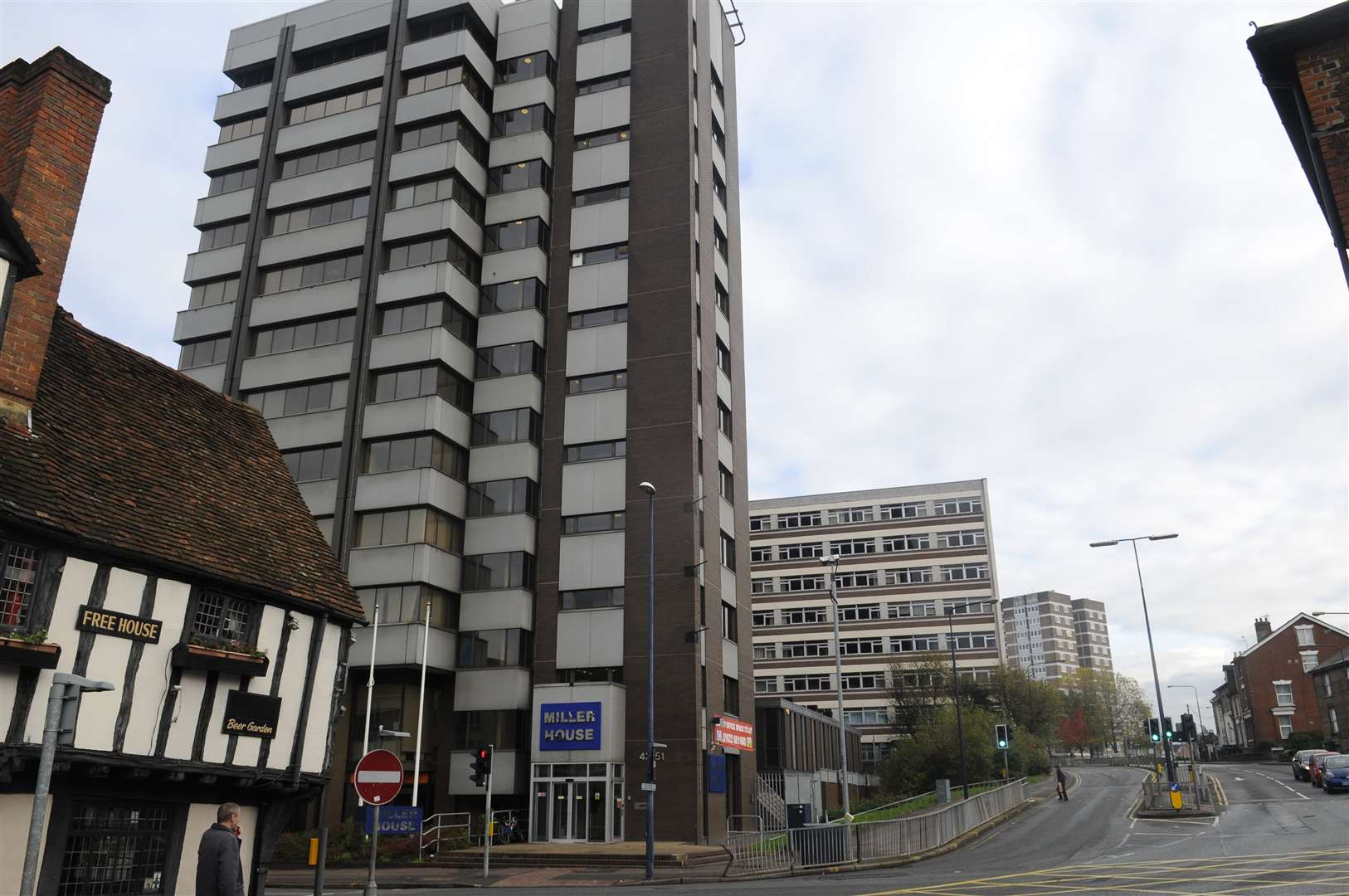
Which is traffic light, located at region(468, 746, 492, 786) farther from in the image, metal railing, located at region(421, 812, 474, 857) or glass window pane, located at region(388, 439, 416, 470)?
glass window pane, located at region(388, 439, 416, 470)

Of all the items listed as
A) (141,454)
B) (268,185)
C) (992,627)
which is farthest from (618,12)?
(992,627)

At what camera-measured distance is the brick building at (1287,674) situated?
289ft

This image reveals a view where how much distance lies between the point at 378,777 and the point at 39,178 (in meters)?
11.4

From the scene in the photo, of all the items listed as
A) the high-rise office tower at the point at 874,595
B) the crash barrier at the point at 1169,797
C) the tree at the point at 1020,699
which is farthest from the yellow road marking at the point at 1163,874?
the high-rise office tower at the point at 874,595

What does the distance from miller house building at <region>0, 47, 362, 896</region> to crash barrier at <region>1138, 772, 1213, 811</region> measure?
3250 centimetres

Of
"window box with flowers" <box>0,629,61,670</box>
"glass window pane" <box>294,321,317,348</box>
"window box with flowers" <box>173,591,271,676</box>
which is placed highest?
"glass window pane" <box>294,321,317,348</box>

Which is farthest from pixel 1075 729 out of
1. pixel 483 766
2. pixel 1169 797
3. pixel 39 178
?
pixel 39 178

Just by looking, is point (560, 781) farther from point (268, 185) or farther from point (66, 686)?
point (268, 185)

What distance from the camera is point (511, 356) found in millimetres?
45938

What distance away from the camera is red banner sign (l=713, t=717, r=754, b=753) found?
39250 millimetres

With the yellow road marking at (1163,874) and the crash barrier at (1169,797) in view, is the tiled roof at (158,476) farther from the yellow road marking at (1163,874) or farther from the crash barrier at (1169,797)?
the crash barrier at (1169,797)

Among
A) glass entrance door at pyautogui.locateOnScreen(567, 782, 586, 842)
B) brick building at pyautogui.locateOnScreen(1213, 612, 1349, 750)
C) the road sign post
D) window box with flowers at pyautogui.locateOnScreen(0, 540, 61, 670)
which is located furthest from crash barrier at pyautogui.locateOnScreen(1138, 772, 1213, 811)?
brick building at pyautogui.locateOnScreen(1213, 612, 1349, 750)

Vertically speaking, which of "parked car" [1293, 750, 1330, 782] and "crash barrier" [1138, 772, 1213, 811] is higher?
"parked car" [1293, 750, 1330, 782]

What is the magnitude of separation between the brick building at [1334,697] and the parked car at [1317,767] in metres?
32.5
